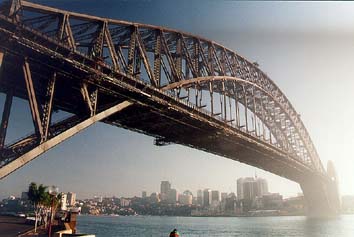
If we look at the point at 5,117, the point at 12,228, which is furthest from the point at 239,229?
the point at 5,117

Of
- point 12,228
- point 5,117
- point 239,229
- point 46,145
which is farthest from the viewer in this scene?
point 239,229

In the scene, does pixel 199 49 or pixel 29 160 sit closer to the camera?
pixel 29 160

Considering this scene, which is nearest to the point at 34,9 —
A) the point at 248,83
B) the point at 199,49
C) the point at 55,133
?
the point at 55,133

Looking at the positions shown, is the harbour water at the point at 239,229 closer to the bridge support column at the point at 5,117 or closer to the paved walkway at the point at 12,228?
the paved walkway at the point at 12,228

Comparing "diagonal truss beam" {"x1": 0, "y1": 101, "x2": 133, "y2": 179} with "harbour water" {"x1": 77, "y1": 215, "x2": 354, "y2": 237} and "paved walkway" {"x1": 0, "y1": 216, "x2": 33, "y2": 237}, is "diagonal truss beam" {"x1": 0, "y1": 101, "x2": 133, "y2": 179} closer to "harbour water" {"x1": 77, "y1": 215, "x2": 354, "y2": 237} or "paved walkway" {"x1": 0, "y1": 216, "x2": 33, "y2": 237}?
"paved walkway" {"x1": 0, "y1": 216, "x2": 33, "y2": 237}

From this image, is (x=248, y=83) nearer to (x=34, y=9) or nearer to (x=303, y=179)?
(x=34, y=9)

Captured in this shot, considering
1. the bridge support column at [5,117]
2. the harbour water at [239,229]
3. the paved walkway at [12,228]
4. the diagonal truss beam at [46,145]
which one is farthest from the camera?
the harbour water at [239,229]

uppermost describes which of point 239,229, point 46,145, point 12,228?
point 46,145

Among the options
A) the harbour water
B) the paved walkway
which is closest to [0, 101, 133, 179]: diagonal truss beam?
the paved walkway

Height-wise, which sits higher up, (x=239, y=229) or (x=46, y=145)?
(x=46, y=145)

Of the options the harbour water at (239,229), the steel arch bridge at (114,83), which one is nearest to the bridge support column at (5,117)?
the steel arch bridge at (114,83)

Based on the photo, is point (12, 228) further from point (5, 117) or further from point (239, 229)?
point (239, 229)
